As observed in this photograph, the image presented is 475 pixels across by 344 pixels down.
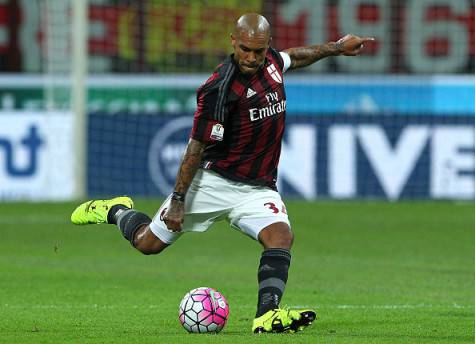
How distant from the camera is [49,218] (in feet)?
52.5

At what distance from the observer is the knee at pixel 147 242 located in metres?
8.17

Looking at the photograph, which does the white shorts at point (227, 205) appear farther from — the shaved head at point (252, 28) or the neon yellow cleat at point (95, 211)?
the shaved head at point (252, 28)

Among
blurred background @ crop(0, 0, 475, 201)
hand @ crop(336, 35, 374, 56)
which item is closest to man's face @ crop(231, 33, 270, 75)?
hand @ crop(336, 35, 374, 56)

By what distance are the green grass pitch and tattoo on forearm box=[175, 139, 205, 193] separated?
2.86ft

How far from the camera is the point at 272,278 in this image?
756 centimetres

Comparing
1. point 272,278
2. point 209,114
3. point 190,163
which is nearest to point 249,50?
point 209,114

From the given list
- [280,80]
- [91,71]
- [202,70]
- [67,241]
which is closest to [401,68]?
[202,70]

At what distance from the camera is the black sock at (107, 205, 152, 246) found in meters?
8.38

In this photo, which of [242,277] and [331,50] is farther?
[242,277]

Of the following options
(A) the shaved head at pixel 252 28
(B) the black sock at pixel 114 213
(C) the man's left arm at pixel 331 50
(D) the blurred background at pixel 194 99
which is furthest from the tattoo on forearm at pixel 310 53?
(D) the blurred background at pixel 194 99

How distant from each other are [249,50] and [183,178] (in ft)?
2.76

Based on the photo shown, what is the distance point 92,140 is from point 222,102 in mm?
10988

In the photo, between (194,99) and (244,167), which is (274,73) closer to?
(244,167)

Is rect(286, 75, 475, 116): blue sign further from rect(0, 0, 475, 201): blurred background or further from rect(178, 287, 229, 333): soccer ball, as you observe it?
rect(178, 287, 229, 333): soccer ball
